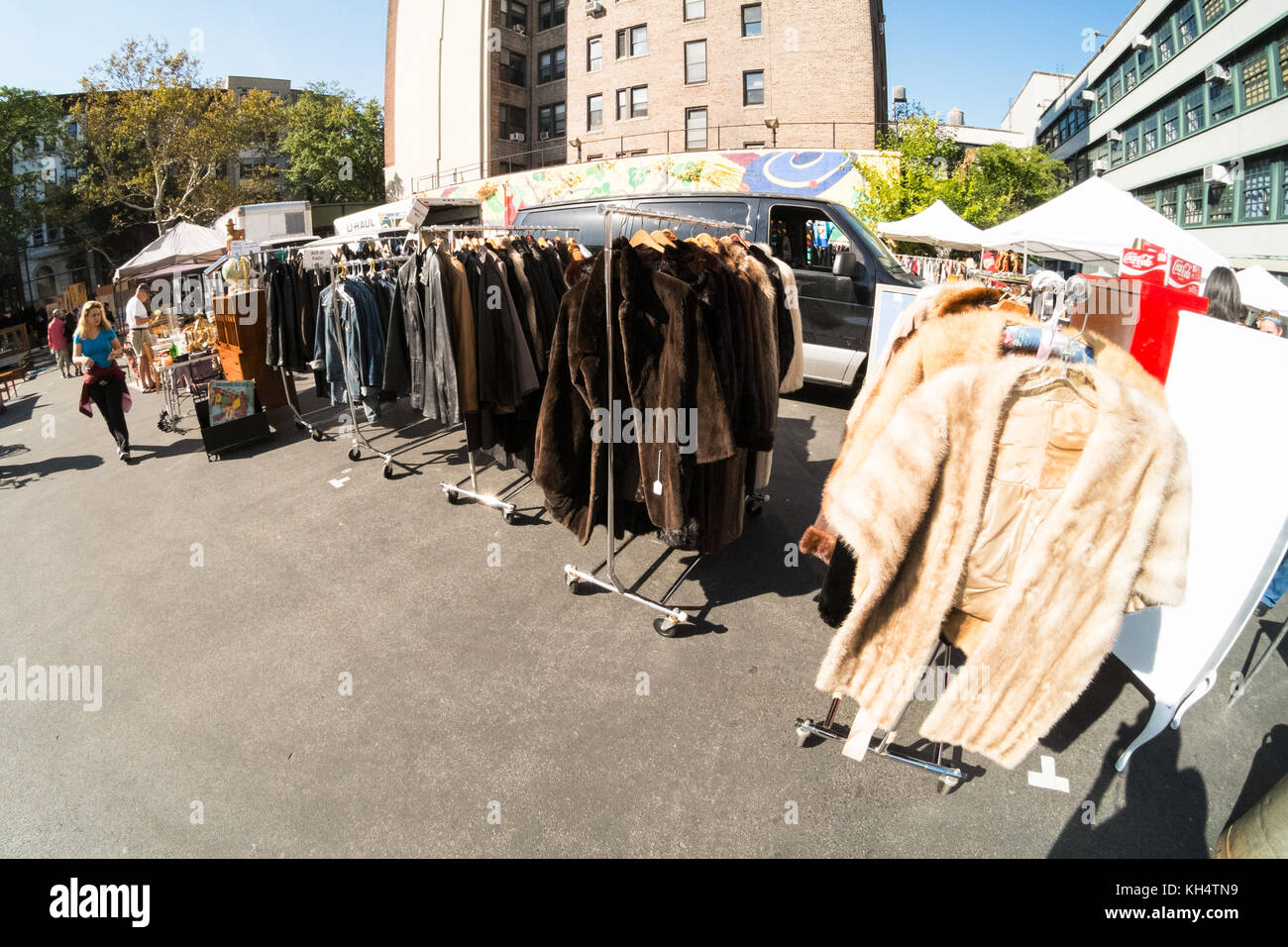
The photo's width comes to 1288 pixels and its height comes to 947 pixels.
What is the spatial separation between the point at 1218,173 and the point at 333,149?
48.0 meters

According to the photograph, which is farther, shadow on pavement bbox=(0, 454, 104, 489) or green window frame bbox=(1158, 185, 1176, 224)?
green window frame bbox=(1158, 185, 1176, 224)

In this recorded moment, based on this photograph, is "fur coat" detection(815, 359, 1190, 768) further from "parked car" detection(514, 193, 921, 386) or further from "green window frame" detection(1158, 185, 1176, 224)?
"green window frame" detection(1158, 185, 1176, 224)

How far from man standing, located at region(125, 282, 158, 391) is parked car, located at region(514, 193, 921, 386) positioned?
847 cm

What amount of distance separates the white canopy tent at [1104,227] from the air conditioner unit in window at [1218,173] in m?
25.1

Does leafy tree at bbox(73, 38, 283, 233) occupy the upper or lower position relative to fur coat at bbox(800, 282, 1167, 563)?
upper

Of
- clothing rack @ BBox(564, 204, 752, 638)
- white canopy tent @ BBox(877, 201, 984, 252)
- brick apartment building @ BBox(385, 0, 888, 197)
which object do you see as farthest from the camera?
brick apartment building @ BBox(385, 0, 888, 197)

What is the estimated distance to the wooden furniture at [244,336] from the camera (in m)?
8.06

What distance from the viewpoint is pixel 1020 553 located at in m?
2.17

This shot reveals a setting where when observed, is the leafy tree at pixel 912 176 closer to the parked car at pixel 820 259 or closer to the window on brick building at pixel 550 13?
the parked car at pixel 820 259

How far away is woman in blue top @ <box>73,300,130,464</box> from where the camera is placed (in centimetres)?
719

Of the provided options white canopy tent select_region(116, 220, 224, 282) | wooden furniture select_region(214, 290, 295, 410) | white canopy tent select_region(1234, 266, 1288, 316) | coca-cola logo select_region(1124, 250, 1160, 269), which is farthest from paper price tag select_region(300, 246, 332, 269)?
white canopy tent select_region(1234, 266, 1288, 316)

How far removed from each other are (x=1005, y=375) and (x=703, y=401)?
172cm
